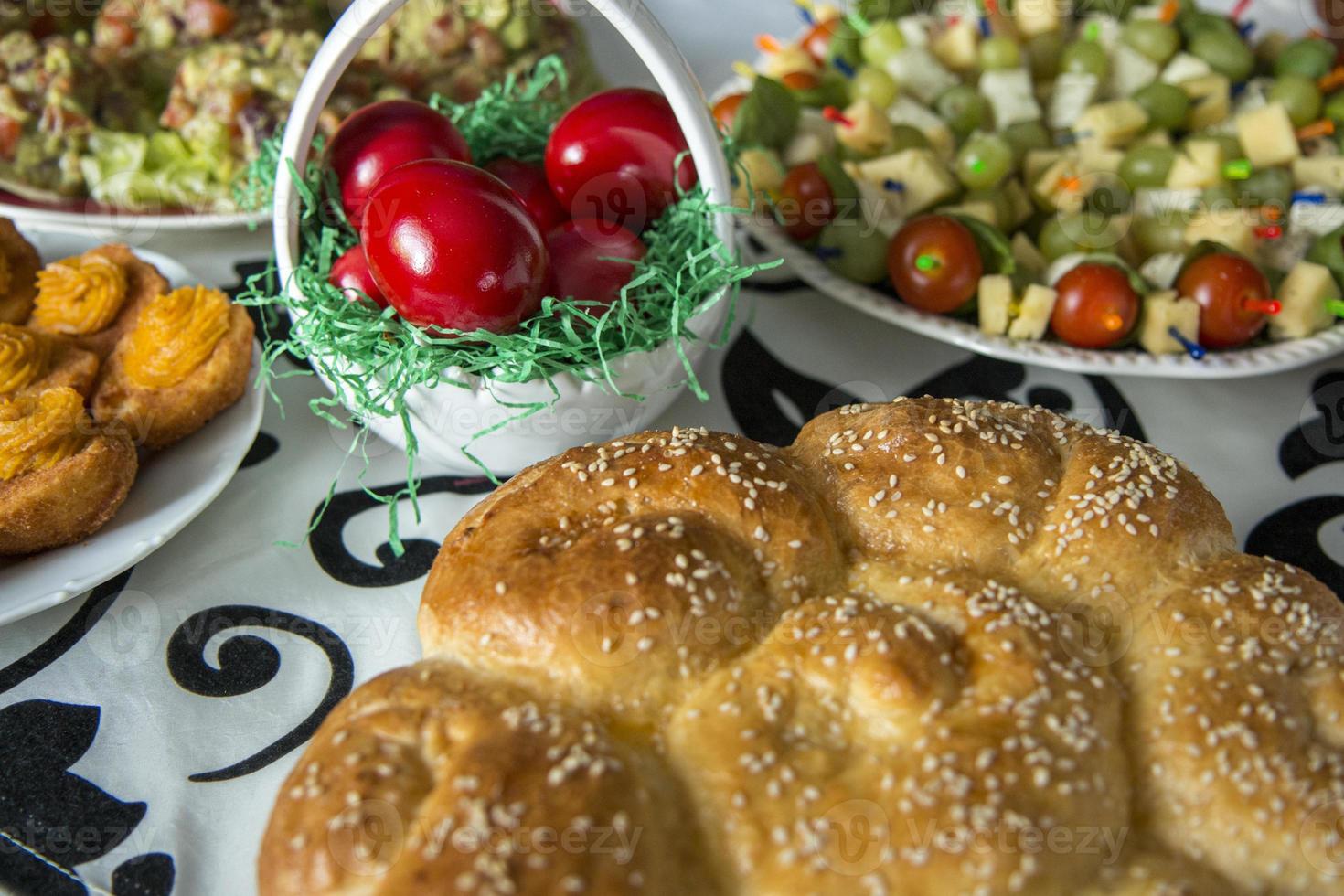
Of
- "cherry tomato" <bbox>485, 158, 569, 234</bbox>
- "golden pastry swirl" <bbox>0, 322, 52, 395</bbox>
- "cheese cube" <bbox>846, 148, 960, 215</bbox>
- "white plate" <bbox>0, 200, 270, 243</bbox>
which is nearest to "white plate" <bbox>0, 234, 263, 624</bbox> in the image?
"golden pastry swirl" <bbox>0, 322, 52, 395</bbox>

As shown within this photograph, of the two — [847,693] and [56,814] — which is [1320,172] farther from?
[56,814]

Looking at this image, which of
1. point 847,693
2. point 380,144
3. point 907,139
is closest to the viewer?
point 847,693

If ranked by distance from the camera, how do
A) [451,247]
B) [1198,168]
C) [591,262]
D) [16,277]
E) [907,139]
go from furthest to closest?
[907,139], [1198,168], [16,277], [591,262], [451,247]

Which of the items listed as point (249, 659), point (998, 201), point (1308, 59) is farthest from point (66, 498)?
point (1308, 59)

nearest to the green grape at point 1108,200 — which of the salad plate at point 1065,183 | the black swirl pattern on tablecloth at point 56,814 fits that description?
the salad plate at point 1065,183

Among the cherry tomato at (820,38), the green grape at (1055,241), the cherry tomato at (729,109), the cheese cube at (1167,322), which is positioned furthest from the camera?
the cherry tomato at (820,38)

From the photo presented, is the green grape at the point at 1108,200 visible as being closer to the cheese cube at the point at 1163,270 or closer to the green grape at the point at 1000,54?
the cheese cube at the point at 1163,270

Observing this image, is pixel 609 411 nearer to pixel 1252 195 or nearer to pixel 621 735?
pixel 621 735

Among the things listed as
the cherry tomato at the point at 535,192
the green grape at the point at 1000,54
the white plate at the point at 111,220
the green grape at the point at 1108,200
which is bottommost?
the white plate at the point at 111,220
